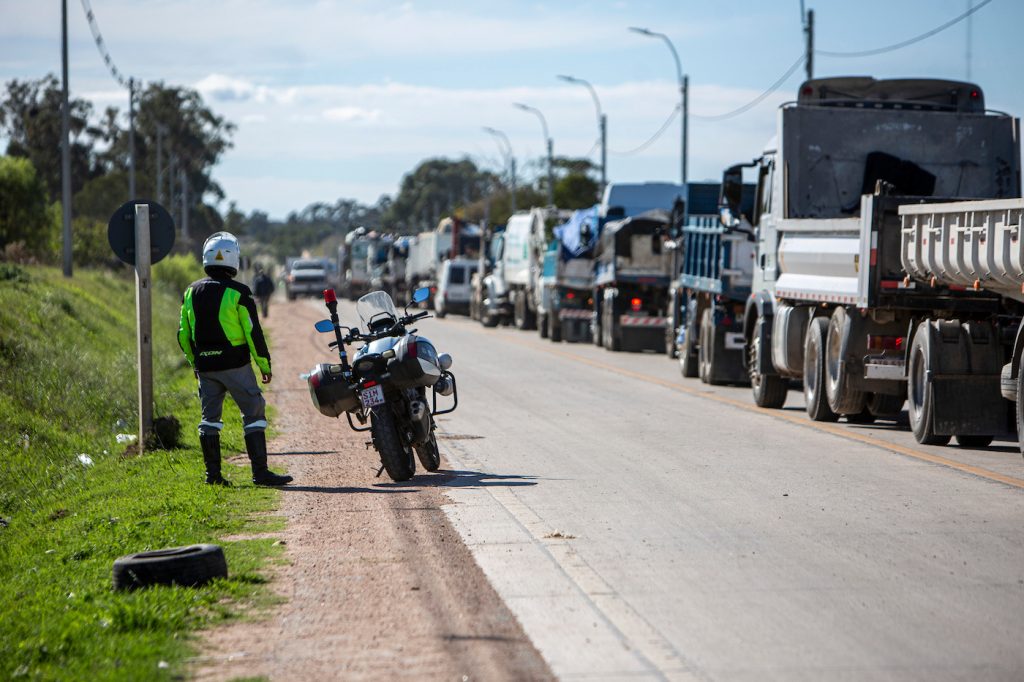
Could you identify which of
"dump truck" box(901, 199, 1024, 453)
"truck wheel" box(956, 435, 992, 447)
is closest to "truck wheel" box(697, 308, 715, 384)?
"dump truck" box(901, 199, 1024, 453)

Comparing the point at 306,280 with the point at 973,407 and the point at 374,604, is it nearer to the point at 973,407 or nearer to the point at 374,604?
the point at 973,407

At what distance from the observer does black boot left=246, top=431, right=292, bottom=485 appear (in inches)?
452

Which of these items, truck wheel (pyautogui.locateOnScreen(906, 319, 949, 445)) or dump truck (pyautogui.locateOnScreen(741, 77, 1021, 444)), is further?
dump truck (pyautogui.locateOnScreen(741, 77, 1021, 444))

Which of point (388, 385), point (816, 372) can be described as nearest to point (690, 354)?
point (816, 372)

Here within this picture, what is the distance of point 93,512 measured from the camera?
35.4ft

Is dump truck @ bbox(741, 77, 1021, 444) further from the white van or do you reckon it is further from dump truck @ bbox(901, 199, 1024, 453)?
the white van

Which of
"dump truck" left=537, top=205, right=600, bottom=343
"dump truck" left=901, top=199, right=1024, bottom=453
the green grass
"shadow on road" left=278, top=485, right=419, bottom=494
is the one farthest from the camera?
"dump truck" left=537, top=205, right=600, bottom=343

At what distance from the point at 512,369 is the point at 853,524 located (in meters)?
16.7

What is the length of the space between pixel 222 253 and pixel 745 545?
475cm

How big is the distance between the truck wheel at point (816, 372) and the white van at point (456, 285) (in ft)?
132

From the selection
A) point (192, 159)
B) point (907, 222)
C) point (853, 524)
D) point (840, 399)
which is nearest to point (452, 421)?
point (840, 399)

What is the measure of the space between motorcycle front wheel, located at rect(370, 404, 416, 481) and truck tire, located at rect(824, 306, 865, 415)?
5.86 meters

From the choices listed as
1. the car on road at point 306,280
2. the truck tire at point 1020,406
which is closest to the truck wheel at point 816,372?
the truck tire at point 1020,406

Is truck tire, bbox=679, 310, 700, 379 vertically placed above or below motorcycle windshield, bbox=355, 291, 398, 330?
below
